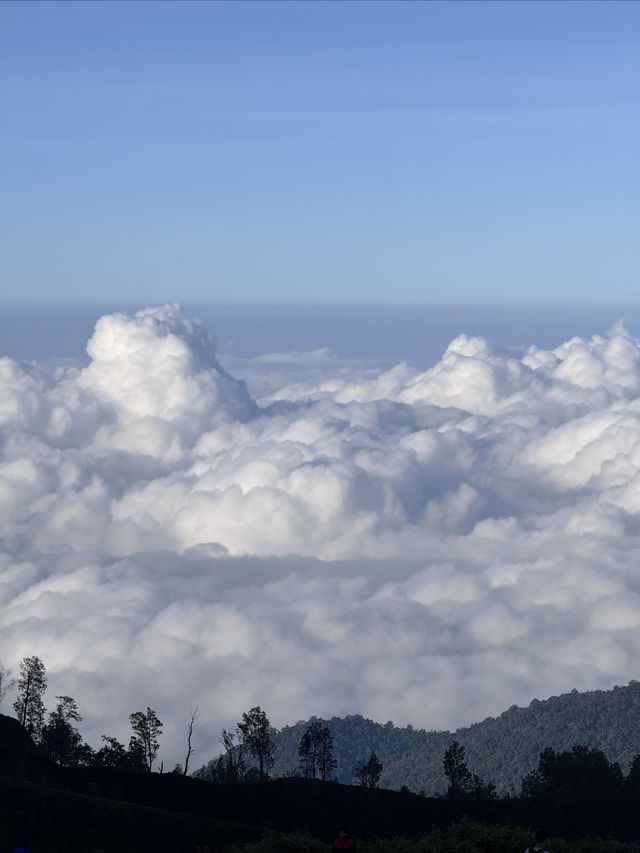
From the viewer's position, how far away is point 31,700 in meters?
107

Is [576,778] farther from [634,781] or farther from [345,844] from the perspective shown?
[345,844]

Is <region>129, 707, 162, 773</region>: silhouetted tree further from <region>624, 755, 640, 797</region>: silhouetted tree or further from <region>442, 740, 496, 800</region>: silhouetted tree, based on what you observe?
<region>624, 755, 640, 797</region>: silhouetted tree

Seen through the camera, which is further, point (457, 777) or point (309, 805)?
point (457, 777)

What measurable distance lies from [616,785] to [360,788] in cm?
2967

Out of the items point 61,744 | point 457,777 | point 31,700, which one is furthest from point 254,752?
point 31,700

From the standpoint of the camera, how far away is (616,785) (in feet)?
313

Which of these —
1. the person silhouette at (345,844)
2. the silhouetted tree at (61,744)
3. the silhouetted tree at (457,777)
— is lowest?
the silhouetted tree at (457,777)

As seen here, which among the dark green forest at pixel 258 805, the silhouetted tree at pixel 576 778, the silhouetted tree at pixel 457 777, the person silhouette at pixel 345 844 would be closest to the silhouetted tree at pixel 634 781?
the dark green forest at pixel 258 805

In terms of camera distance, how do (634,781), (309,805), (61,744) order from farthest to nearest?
(61,744) < (634,781) < (309,805)

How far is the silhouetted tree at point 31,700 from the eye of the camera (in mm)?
103625

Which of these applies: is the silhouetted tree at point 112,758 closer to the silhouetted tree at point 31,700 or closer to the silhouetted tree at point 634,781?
the silhouetted tree at point 31,700

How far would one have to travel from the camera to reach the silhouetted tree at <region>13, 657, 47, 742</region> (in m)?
104

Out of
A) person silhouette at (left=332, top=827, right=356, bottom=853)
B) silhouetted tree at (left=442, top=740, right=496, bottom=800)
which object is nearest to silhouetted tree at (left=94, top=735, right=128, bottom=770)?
silhouetted tree at (left=442, top=740, right=496, bottom=800)

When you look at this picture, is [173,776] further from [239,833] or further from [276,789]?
[239,833]
